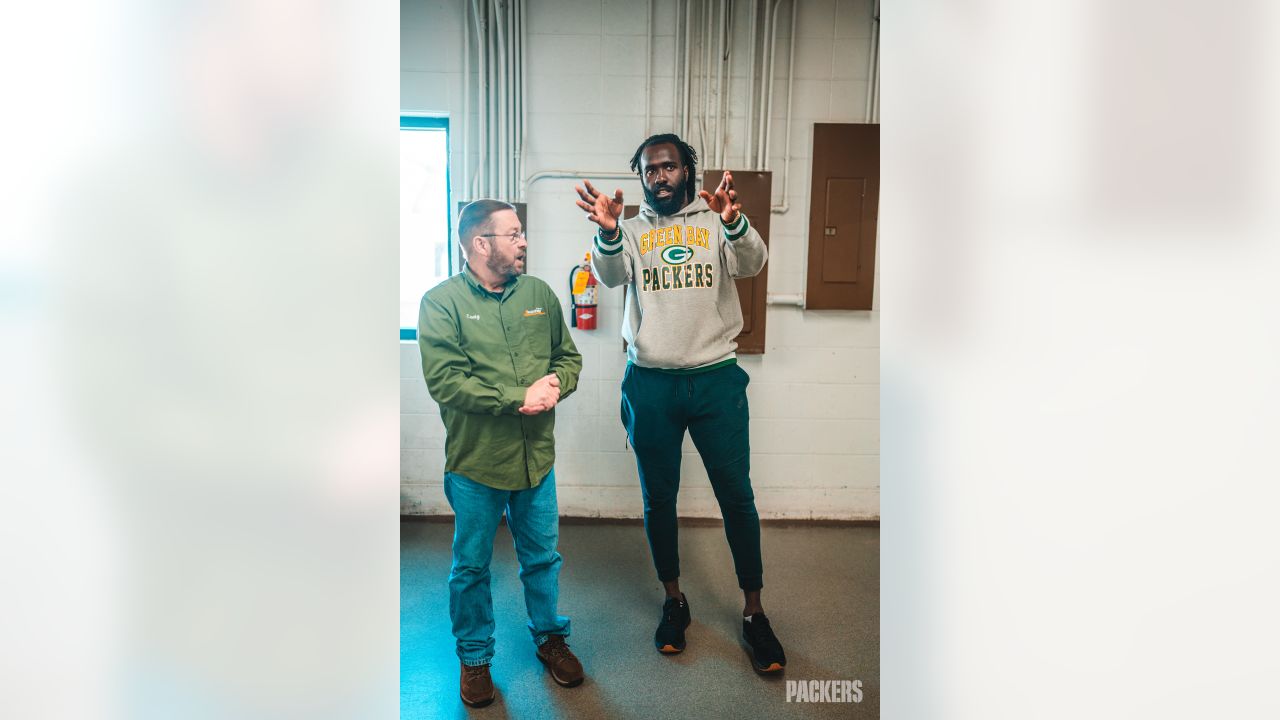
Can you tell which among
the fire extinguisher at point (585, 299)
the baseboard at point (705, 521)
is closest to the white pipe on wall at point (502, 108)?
the fire extinguisher at point (585, 299)

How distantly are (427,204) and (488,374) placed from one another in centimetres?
162

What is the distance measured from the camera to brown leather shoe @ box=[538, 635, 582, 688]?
192 cm

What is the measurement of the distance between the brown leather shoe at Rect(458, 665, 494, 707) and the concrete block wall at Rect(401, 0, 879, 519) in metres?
1.44

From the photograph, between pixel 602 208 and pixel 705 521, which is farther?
pixel 705 521

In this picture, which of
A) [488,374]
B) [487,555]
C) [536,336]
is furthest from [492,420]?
[487,555]

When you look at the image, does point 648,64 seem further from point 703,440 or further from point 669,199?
point 703,440

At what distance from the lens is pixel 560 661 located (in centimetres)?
195

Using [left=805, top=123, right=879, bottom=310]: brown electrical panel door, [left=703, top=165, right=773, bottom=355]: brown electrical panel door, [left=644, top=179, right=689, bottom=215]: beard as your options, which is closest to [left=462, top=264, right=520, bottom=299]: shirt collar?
[left=644, top=179, right=689, bottom=215]: beard

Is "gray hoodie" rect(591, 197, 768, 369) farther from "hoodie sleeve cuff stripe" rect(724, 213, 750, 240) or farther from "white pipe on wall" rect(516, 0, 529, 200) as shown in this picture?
"white pipe on wall" rect(516, 0, 529, 200)
